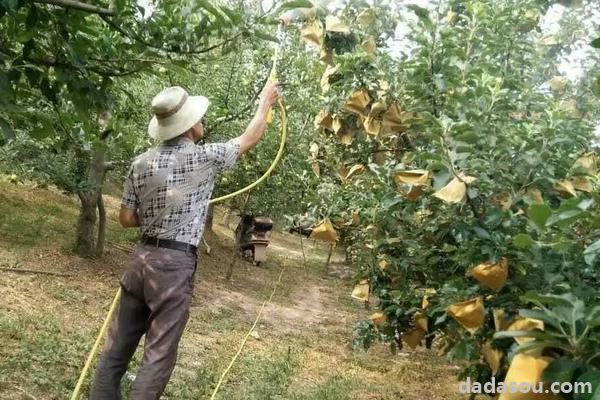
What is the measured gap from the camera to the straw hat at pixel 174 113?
2.74m

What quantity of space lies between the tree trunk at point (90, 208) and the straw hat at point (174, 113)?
17.9ft

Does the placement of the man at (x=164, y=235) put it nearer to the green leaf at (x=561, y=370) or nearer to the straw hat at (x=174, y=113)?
the straw hat at (x=174, y=113)

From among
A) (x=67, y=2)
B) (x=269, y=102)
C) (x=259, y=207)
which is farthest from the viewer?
(x=259, y=207)

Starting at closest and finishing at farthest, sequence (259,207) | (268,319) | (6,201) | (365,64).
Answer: (365,64), (268,319), (6,201), (259,207)

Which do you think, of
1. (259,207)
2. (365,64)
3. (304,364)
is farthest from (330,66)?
(259,207)

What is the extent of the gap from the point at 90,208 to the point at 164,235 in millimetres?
6217

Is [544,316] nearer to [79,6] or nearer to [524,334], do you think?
[524,334]

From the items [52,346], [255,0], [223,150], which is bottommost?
[52,346]

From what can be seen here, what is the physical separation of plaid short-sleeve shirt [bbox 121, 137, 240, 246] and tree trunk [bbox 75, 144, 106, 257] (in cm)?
547

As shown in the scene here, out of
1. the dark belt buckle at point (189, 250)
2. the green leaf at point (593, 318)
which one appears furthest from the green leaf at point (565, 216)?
the dark belt buckle at point (189, 250)

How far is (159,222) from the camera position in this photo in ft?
8.82

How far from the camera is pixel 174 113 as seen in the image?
108 inches

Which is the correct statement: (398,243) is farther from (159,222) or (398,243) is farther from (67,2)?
(67,2)

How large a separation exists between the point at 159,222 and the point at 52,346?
241 centimetres
